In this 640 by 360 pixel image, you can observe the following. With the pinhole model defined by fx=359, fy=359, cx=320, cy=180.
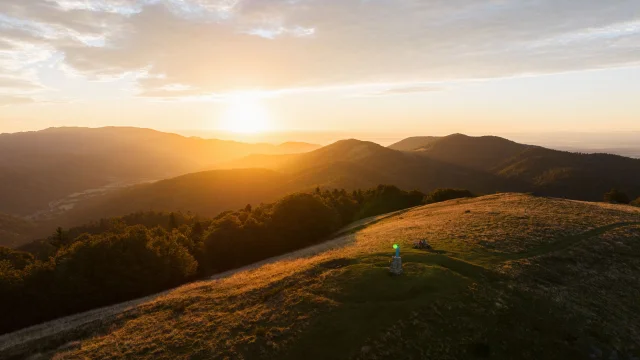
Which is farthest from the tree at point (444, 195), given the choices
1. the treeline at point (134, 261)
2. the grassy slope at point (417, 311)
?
the grassy slope at point (417, 311)

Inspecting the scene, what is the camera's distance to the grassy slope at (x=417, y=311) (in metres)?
21.3

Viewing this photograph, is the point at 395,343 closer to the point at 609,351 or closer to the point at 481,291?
the point at 481,291

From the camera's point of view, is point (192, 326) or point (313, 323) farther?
point (192, 326)

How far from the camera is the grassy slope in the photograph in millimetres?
21344

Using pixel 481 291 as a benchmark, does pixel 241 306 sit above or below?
below

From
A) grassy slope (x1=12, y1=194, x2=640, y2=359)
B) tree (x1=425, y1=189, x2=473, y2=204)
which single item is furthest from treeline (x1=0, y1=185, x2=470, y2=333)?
Answer: tree (x1=425, y1=189, x2=473, y2=204)

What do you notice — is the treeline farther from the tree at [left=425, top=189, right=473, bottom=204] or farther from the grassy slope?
the tree at [left=425, top=189, right=473, bottom=204]

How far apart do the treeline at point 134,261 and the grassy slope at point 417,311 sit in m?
18.0

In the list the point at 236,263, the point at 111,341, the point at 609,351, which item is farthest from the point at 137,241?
the point at 609,351

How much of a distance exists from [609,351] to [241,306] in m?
25.1

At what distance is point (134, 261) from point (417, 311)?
4324 centimetres

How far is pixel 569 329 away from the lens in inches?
914

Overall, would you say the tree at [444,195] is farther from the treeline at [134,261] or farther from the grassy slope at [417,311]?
the grassy slope at [417,311]

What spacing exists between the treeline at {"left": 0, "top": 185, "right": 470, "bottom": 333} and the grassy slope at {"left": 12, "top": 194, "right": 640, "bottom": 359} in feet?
58.9
